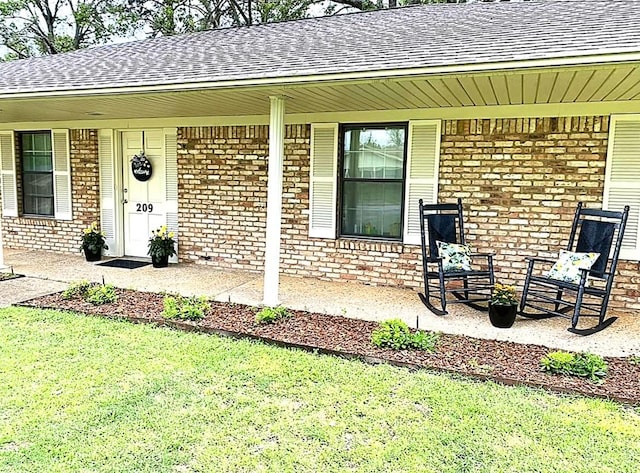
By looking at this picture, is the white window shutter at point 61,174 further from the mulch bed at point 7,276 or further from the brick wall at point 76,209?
the mulch bed at point 7,276

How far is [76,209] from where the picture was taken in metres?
7.70

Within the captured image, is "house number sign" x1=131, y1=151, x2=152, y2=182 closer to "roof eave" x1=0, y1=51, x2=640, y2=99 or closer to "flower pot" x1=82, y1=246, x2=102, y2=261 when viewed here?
"flower pot" x1=82, y1=246, x2=102, y2=261

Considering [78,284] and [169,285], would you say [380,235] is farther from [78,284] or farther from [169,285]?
[78,284]

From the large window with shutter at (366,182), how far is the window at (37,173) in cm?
474

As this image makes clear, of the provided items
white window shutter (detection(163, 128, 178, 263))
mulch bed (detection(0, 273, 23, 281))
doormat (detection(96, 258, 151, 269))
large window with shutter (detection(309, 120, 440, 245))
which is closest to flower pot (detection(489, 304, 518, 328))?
large window with shutter (detection(309, 120, 440, 245))

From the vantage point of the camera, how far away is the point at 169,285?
5797 millimetres

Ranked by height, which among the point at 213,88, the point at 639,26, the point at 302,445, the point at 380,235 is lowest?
the point at 302,445

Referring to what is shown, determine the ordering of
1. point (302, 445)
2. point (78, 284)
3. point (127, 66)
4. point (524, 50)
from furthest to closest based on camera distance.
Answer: point (127, 66), point (78, 284), point (524, 50), point (302, 445)

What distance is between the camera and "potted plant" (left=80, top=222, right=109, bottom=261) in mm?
7172

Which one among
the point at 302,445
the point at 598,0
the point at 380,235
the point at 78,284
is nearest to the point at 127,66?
the point at 78,284

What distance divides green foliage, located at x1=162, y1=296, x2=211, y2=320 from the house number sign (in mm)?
3166

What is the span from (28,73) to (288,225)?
12.9 ft

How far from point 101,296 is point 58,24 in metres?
19.7

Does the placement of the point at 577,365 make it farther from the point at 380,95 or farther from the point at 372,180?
the point at 372,180
